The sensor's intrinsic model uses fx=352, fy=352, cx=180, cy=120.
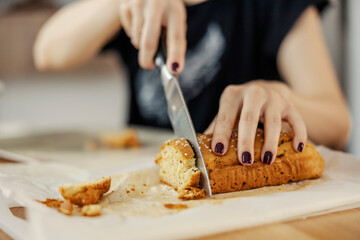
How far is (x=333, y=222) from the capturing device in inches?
23.9

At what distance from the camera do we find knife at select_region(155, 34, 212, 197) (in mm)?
747

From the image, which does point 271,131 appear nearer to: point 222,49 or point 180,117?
point 180,117

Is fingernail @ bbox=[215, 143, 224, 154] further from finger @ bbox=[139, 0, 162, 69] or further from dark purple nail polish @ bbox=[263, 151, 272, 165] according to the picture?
finger @ bbox=[139, 0, 162, 69]

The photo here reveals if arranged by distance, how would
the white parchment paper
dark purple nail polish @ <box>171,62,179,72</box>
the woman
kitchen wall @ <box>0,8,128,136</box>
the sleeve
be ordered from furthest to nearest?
kitchen wall @ <box>0,8,128,136</box> → the sleeve → the woman → dark purple nail polish @ <box>171,62,179,72</box> → the white parchment paper

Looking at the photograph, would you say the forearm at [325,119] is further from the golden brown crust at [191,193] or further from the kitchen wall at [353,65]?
the kitchen wall at [353,65]

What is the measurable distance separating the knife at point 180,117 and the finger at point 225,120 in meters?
0.04

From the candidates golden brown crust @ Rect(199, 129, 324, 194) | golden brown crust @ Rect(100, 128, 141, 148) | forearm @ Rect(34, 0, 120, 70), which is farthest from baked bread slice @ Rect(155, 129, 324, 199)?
forearm @ Rect(34, 0, 120, 70)

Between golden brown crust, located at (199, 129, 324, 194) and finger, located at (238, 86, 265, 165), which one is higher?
finger, located at (238, 86, 265, 165)

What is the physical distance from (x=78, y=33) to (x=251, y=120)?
135 cm

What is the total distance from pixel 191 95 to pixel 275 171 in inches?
38.8

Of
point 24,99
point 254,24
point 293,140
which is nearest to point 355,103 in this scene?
point 254,24

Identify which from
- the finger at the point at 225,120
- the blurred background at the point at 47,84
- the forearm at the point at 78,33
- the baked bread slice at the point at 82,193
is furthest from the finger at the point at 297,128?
the blurred background at the point at 47,84

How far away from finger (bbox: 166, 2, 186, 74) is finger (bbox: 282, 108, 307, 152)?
321 millimetres

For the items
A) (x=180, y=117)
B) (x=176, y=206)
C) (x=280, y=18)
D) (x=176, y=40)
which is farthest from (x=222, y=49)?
(x=176, y=206)
